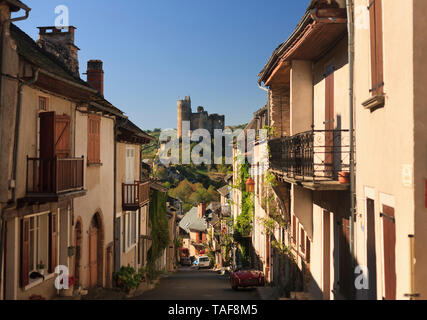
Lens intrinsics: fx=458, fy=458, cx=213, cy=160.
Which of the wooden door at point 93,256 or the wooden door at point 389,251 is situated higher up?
the wooden door at point 389,251

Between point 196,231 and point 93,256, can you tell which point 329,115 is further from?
point 196,231

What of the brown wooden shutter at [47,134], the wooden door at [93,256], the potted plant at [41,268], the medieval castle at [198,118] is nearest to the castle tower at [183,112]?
the medieval castle at [198,118]

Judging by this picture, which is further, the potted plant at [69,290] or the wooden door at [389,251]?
the potted plant at [69,290]

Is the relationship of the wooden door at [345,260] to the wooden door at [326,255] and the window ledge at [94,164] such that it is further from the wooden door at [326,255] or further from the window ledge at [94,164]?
the window ledge at [94,164]

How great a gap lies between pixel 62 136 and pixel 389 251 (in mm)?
8332

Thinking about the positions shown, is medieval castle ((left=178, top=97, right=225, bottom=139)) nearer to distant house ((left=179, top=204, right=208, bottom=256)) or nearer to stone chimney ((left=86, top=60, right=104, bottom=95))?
distant house ((left=179, top=204, right=208, bottom=256))

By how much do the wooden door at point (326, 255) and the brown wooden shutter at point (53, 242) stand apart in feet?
21.2

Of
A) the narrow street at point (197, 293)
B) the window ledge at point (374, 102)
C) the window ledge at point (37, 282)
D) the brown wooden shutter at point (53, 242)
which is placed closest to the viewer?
the window ledge at point (374, 102)

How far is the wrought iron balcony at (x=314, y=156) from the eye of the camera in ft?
29.5

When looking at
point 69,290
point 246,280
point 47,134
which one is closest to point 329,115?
point 47,134

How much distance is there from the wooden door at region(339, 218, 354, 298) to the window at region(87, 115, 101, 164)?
822 cm

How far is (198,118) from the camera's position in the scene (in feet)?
393

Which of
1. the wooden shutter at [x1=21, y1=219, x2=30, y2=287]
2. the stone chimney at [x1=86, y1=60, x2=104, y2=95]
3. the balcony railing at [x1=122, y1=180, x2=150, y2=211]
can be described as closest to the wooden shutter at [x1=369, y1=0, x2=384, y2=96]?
the wooden shutter at [x1=21, y1=219, x2=30, y2=287]

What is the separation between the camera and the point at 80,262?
13.5 metres
